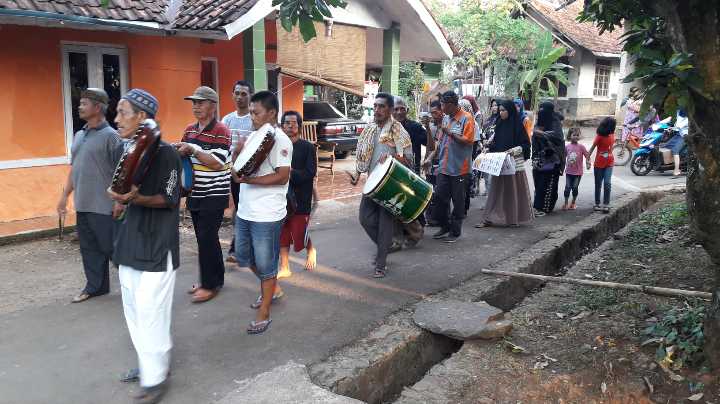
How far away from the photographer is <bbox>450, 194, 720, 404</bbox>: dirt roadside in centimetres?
345

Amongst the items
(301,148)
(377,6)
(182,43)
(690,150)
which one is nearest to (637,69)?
(690,150)

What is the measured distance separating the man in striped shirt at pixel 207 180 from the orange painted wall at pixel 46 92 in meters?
3.43

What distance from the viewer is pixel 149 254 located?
3.09m

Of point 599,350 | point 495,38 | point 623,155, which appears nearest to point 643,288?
point 599,350

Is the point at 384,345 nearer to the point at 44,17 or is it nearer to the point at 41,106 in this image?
the point at 44,17

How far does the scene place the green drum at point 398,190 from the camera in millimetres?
5137

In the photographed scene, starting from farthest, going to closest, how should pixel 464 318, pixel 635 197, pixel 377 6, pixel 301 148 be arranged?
pixel 377 6 < pixel 635 197 < pixel 301 148 < pixel 464 318

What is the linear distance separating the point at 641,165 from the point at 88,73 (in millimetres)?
11215

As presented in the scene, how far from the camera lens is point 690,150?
3393mm

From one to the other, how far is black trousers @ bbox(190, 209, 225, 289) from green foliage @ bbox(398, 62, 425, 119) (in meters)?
17.1

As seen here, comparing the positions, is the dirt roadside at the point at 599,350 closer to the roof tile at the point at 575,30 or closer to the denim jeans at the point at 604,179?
the denim jeans at the point at 604,179

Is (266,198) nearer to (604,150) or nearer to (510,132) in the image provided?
(510,132)

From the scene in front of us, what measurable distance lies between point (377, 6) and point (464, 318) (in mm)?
8158

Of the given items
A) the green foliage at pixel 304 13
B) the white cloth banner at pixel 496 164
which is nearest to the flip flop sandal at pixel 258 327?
the green foliage at pixel 304 13
